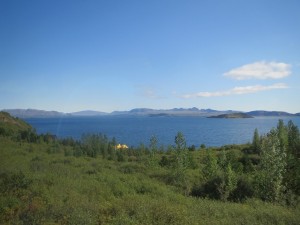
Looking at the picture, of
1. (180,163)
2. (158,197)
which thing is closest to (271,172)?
(158,197)

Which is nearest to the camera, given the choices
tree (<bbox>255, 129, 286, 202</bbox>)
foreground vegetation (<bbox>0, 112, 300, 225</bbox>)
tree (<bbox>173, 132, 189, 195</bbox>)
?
foreground vegetation (<bbox>0, 112, 300, 225</bbox>)

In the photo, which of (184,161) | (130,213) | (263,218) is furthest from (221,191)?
(130,213)

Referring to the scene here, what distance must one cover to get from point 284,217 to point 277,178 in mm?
12284

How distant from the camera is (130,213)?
13.8 m

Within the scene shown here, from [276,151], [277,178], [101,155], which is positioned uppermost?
[276,151]

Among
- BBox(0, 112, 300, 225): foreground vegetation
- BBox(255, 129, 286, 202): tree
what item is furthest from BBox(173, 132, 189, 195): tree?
BBox(255, 129, 286, 202): tree

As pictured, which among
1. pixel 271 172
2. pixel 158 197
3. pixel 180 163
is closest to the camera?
pixel 158 197

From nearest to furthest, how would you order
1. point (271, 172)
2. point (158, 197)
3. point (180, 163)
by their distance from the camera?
1. point (158, 197)
2. point (271, 172)
3. point (180, 163)

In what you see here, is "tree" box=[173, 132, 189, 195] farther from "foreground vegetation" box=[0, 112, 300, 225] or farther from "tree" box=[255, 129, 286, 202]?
"tree" box=[255, 129, 286, 202]

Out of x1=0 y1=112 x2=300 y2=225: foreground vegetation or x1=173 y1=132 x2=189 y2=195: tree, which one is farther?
x1=173 y1=132 x2=189 y2=195: tree

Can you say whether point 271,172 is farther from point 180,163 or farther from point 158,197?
point 180,163

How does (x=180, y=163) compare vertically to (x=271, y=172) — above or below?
below

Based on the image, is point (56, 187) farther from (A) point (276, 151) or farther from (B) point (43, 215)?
(A) point (276, 151)

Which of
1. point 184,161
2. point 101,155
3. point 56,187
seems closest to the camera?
point 56,187
